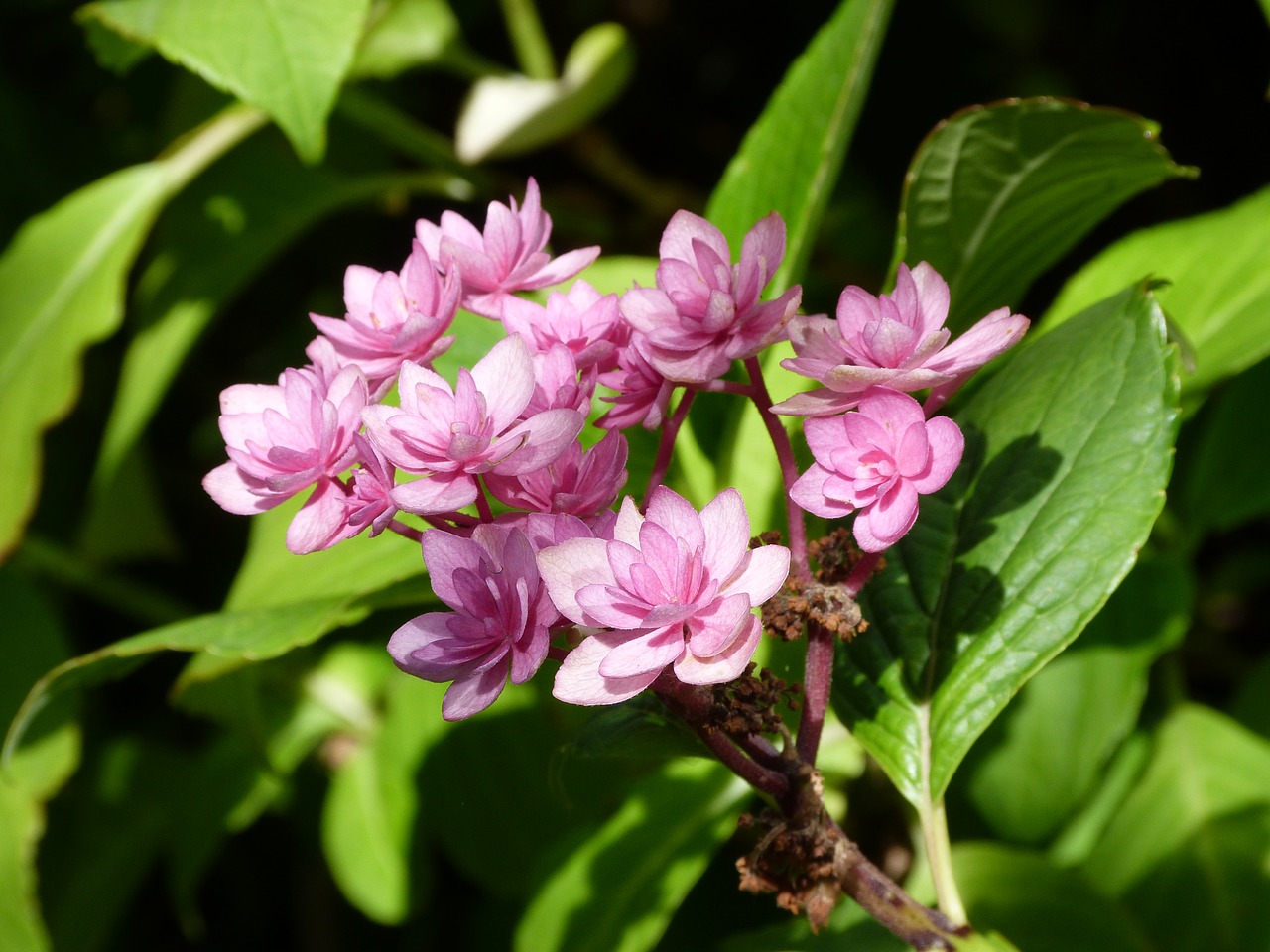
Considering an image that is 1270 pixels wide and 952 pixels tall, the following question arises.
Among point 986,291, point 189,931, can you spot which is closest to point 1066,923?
point 986,291

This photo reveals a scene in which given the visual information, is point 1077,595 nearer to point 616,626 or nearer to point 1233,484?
point 616,626

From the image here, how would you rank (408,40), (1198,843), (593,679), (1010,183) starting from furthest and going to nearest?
(408,40), (1198,843), (1010,183), (593,679)

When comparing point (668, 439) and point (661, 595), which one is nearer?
point (661, 595)

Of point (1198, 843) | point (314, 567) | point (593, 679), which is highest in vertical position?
point (593, 679)

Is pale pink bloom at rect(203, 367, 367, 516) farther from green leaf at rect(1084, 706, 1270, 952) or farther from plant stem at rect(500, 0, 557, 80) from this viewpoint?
plant stem at rect(500, 0, 557, 80)

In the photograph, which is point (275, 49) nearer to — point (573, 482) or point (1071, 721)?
point (573, 482)

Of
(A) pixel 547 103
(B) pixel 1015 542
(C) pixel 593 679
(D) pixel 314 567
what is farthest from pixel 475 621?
(A) pixel 547 103
